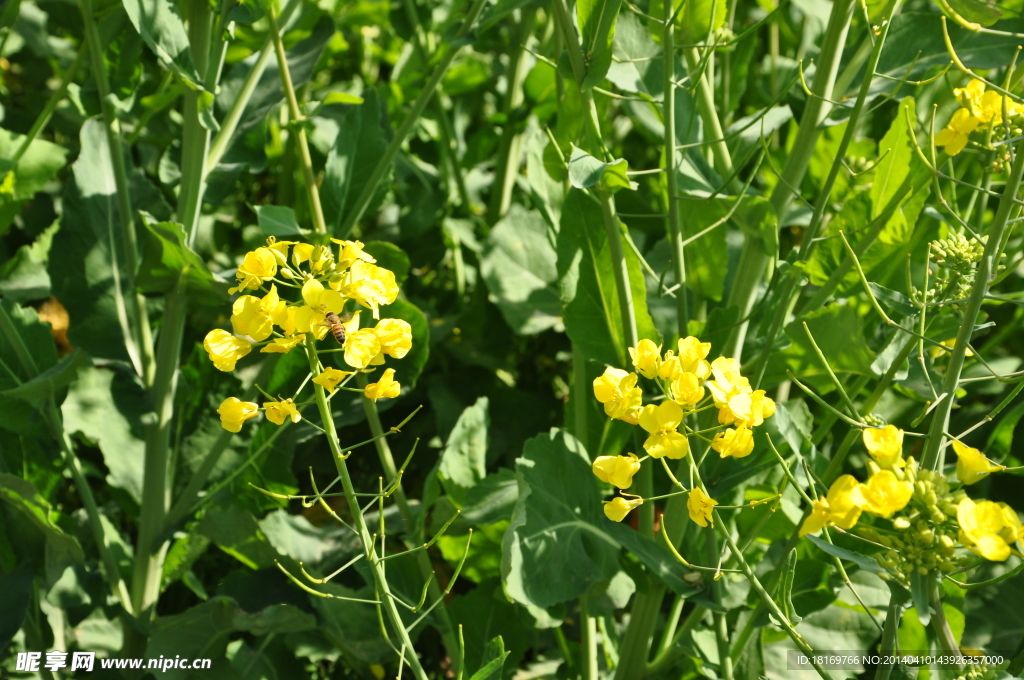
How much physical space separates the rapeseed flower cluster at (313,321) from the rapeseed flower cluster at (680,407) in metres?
0.22

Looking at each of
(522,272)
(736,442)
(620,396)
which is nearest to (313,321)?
(620,396)

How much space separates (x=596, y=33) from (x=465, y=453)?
0.64m

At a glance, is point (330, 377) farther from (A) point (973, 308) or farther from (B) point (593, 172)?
(A) point (973, 308)

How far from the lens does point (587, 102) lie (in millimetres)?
1039

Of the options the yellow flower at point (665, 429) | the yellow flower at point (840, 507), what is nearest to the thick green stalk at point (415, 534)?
the yellow flower at point (665, 429)

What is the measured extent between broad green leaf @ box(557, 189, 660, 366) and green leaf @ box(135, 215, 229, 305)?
19.9 inches

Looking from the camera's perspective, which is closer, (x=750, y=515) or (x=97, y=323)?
(x=750, y=515)

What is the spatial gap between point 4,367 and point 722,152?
115 centimetres

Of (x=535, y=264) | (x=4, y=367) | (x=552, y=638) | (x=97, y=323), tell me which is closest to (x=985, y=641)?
(x=552, y=638)

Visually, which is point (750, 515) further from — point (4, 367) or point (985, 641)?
point (4, 367)

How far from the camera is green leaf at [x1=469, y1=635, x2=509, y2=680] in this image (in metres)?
0.83

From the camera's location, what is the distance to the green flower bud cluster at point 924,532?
0.64 meters

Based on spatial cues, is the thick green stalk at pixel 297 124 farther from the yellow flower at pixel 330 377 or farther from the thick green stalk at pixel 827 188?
the thick green stalk at pixel 827 188

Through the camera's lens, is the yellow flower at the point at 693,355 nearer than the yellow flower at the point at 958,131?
Yes
